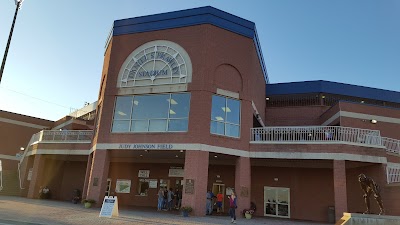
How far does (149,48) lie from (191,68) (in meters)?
3.52

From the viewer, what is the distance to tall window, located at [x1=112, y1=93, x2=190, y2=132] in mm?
20516

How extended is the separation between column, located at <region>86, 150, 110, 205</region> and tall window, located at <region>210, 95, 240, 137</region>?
23.7 ft

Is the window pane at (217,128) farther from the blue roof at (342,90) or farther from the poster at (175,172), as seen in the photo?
the blue roof at (342,90)

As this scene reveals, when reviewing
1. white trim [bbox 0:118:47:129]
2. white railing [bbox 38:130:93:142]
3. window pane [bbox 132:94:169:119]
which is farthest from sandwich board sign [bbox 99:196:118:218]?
white trim [bbox 0:118:47:129]

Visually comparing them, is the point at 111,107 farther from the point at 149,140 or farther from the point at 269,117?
the point at 269,117

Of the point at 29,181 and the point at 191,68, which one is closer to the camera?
the point at 191,68

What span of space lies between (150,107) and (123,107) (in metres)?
2.04

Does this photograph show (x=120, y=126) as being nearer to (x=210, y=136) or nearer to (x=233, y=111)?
(x=210, y=136)

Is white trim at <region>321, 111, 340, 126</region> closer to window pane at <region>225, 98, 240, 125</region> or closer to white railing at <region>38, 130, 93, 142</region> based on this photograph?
window pane at <region>225, 98, 240, 125</region>

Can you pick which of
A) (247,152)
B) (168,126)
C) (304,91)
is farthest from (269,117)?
(168,126)

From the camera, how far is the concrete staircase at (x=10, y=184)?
92.7 feet

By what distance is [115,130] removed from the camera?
71.6 ft

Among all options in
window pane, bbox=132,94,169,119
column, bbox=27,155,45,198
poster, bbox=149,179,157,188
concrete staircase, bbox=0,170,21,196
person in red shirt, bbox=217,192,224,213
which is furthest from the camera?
concrete staircase, bbox=0,170,21,196

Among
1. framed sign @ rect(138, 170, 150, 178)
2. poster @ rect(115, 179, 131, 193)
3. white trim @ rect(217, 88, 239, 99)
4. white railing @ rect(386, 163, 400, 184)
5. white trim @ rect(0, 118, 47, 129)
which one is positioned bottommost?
poster @ rect(115, 179, 131, 193)
